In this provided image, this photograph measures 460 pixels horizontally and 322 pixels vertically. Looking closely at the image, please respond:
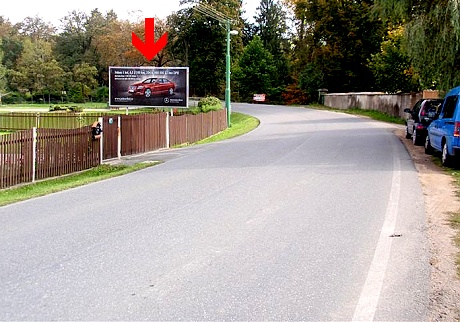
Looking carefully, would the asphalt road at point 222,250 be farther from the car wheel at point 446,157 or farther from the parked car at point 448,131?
the car wheel at point 446,157

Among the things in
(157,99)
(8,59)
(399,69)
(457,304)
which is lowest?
(457,304)

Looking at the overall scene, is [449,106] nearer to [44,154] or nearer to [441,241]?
[441,241]

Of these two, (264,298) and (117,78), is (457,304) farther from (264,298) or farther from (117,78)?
(117,78)

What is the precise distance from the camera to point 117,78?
96.0 feet

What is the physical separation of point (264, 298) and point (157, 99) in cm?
2487

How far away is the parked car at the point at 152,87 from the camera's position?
94.9 feet

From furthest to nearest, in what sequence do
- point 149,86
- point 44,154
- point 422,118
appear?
point 149,86, point 422,118, point 44,154

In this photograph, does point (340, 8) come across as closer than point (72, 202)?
No

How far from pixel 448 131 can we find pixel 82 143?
1061 cm

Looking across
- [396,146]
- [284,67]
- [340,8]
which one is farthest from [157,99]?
[284,67]

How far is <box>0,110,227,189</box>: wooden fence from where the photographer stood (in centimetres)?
1394

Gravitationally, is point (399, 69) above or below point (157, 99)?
above

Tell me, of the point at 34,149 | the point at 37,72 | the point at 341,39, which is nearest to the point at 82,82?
the point at 37,72

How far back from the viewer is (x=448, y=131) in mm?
14312
